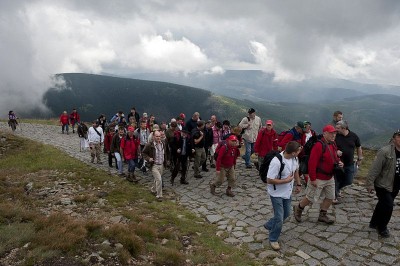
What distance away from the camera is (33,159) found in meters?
17.3

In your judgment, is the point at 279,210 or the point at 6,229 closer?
the point at 6,229

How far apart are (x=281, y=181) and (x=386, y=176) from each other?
277 centimetres

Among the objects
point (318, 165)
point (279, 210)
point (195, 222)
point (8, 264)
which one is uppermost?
point (318, 165)

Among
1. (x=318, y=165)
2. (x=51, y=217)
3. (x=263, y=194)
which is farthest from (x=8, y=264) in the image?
(x=263, y=194)

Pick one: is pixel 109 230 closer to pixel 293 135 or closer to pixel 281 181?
pixel 281 181

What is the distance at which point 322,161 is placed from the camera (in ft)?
26.2

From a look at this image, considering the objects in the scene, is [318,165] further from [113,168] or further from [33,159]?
[33,159]

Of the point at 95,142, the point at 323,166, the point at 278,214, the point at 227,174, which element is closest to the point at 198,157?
the point at 227,174

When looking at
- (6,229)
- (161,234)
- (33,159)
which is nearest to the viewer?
(6,229)

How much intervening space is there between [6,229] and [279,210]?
20.9 ft

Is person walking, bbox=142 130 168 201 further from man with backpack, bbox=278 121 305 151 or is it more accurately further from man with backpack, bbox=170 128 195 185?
man with backpack, bbox=278 121 305 151

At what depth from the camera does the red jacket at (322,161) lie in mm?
7891

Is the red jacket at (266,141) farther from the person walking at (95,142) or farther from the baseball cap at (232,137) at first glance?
the person walking at (95,142)

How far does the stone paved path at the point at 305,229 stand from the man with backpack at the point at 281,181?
59cm
